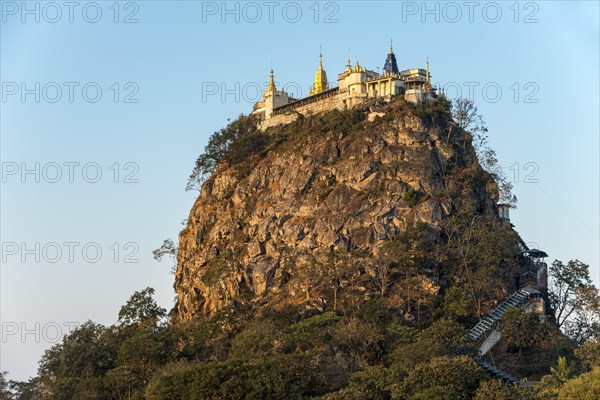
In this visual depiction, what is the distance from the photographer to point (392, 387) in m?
68.6

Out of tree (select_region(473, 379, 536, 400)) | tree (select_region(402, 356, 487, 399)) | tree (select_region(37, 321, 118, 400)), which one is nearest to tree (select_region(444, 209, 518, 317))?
tree (select_region(402, 356, 487, 399))

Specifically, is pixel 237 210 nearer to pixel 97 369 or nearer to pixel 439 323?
pixel 97 369

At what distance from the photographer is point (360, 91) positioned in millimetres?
104250

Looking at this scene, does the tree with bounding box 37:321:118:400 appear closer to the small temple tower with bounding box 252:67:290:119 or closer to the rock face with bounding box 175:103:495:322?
the rock face with bounding box 175:103:495:322

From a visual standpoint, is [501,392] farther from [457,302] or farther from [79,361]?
[79,361]

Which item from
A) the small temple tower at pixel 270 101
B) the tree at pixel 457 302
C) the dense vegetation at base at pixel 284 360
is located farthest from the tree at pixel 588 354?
the small temple tower at pixel 270 101

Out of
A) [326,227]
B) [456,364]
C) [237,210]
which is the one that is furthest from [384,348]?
[237,210]

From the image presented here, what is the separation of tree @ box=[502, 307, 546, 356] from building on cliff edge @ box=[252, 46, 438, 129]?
22661 mm

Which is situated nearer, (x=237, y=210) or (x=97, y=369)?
(x=97, y=369)

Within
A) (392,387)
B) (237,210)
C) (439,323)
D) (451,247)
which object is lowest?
(392,387)

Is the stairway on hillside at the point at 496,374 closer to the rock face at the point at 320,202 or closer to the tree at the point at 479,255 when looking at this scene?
the tree at the point at 479,255

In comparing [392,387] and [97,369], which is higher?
[97,369]

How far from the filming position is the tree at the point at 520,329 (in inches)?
3319

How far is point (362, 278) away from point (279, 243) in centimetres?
919
